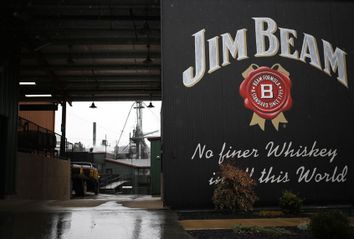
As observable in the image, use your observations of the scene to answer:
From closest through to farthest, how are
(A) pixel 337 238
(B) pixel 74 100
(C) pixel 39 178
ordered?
1. (A) pixel 337 238
2. (C) pixel 39 178
3. (B) pixel 74 100

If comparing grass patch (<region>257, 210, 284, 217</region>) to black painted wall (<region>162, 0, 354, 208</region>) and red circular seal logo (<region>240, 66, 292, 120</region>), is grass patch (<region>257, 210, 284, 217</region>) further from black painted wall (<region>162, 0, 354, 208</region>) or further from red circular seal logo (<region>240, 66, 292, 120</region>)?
red circular seal logo (<region>240, 66, 292, 120</region>)

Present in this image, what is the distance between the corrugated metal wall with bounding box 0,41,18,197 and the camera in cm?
1552

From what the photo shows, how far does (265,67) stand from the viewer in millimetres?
11828

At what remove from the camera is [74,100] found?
27719 mm

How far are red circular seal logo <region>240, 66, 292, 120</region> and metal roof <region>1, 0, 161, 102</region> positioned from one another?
482cm

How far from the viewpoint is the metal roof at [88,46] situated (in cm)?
1490

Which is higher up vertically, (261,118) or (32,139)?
(261,118)

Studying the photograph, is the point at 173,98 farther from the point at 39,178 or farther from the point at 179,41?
the point at 39,178

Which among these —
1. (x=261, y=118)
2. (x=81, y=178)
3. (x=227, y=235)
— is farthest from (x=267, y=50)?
(x=81, y=178)

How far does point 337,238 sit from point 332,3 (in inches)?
343

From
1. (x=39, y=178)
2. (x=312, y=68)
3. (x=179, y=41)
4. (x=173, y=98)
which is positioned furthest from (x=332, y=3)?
(x=39, y=178)

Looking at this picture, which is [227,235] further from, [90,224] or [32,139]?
[32,139]

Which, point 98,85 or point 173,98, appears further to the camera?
point 98,85

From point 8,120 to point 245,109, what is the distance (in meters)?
9.42
